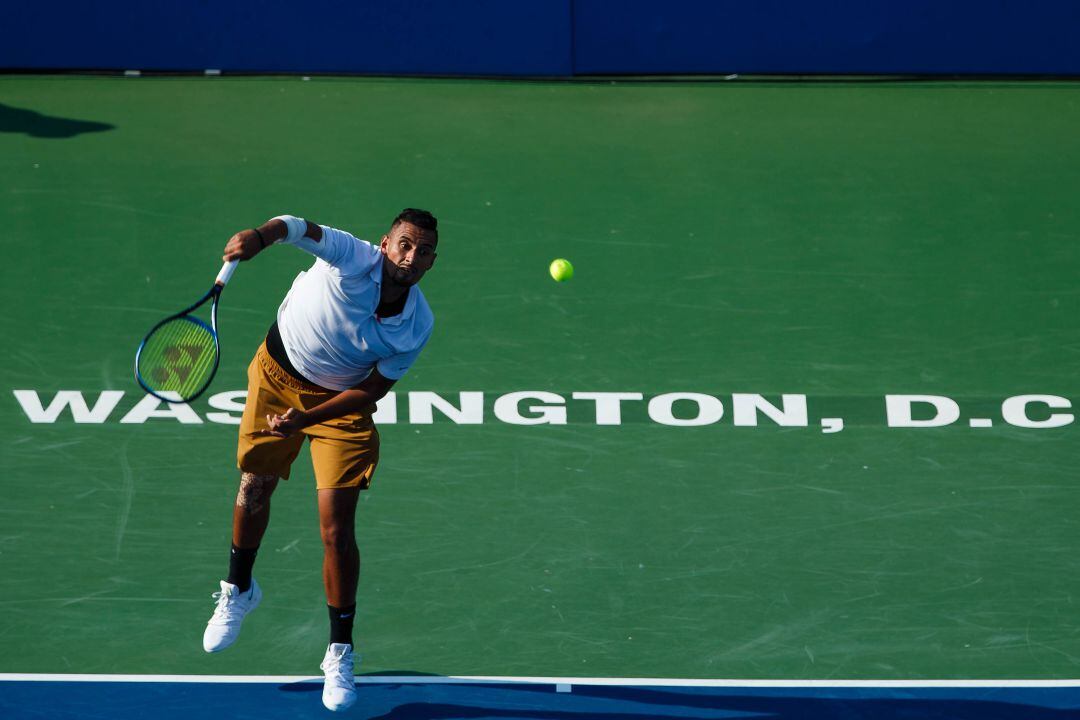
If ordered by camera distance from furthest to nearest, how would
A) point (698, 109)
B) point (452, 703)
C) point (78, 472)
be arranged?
point (698, 109) < point (78, 472) < point (452, 703)

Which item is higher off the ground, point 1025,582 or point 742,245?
point 742,245

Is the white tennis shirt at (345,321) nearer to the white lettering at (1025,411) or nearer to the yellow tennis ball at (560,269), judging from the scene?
the yellow tennis ball at (560,269)

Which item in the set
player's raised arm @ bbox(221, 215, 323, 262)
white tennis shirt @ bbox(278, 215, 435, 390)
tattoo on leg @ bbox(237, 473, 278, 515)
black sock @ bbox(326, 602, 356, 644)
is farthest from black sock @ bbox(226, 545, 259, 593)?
player's raised arm @ bbox(221, 215, 323, 262)

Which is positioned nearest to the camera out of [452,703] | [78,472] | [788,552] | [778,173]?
[452,703]

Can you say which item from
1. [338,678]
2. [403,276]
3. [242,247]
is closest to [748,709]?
[338,678]

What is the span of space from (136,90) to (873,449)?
22.9ft

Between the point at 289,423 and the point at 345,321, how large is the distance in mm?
466

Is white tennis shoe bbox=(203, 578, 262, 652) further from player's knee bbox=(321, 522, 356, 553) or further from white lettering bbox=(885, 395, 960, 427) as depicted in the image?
white lettering bbox=(885, 395, 960, 427)

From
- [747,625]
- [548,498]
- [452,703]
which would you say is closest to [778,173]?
[548,498]

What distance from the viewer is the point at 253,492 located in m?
7.50

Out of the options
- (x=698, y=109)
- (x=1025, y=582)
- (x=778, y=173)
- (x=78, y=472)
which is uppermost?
(x=698, y=109)

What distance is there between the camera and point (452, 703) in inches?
288

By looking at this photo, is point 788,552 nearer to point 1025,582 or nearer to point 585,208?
point 1025,582

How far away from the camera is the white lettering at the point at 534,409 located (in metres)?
9.56
